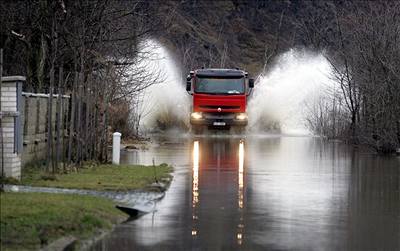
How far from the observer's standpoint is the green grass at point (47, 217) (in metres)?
11.4

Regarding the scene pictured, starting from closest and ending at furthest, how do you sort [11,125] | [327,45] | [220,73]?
[11,125] → [220,73] → [327,45]

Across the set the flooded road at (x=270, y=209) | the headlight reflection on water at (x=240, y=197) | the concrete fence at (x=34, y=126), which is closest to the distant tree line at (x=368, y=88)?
the headlight reflection on water at (x=240, y=197)

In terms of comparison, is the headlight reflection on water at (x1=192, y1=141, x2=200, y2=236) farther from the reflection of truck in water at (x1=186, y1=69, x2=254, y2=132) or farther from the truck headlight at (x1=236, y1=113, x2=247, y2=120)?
the truck headlight at (x1=236, y1=113, x2=247, y2=120)

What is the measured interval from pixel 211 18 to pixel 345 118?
5462 centimetres

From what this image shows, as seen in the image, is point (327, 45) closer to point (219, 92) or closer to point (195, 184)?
point (219, 92)

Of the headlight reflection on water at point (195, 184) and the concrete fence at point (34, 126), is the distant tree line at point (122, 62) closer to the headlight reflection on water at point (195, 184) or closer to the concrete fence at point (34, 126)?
the concrete fence at point (34, 126)

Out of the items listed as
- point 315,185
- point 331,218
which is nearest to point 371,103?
point 315,185

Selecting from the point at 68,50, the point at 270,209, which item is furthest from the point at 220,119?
the point at 270,209

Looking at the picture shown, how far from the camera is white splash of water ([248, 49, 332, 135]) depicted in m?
60.2

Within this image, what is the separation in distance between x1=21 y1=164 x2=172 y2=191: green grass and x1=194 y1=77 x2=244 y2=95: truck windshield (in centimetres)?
2101

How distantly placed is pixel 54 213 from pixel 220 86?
32414 millimetres

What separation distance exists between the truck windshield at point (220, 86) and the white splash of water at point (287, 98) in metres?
13.6

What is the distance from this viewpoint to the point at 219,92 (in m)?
44.9

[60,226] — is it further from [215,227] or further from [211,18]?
[211,18]
